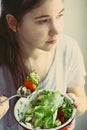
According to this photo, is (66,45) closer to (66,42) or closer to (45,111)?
(66,42)

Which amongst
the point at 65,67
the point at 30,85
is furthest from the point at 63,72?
the point at 30,85

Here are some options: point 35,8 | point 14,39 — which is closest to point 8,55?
point 14,39

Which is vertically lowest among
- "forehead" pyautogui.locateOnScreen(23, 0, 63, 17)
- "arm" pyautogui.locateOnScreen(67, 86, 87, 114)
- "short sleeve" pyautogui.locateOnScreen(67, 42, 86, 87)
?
"arm" pyautogui.locateOnScreen(67, 86, 87, 114)

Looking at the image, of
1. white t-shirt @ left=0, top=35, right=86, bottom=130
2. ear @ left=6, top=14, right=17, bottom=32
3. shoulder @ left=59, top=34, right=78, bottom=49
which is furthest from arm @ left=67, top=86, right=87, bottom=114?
ear @ left=6, top=14, right=17, bottom=32

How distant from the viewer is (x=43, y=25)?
76 cm

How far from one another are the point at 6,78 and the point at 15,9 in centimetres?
21

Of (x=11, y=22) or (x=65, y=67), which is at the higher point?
(x=11, y=22)

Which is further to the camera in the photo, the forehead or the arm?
the arm

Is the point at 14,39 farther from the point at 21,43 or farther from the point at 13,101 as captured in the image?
the point at 13,101

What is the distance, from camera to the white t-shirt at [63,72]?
87cm

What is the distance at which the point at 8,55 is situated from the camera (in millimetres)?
835

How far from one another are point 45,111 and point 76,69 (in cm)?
20

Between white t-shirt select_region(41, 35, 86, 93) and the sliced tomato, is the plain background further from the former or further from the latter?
the sliced tomato

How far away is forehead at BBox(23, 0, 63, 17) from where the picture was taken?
0.72m
